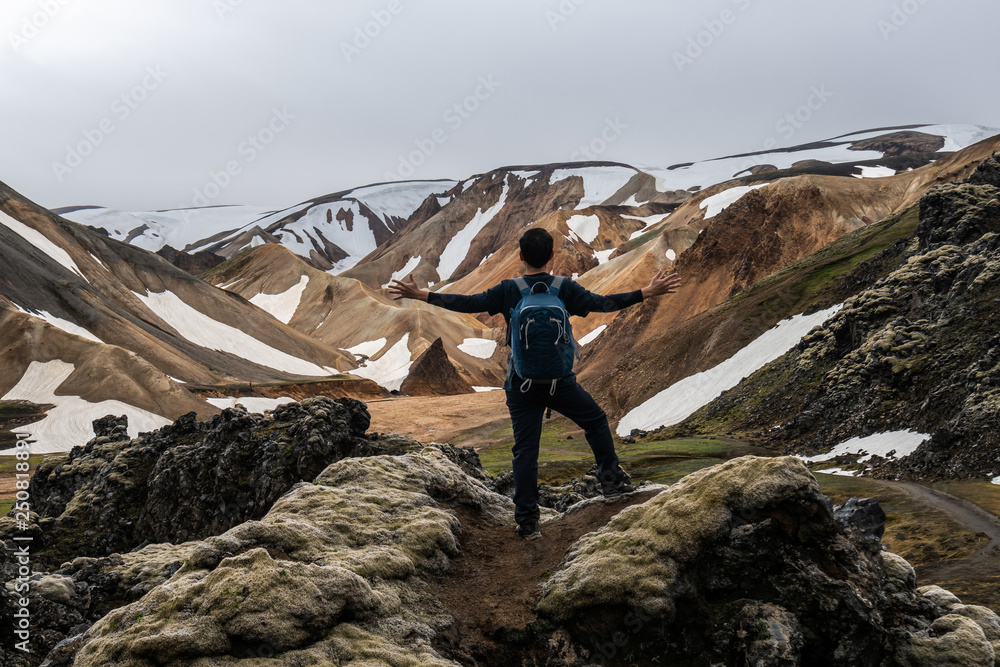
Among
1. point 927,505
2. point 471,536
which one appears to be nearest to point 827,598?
point 471,536

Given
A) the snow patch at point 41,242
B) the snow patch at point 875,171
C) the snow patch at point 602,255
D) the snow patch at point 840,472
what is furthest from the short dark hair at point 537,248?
the snow patch at point 875,171

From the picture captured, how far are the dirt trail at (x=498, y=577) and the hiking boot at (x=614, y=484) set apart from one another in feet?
0.46

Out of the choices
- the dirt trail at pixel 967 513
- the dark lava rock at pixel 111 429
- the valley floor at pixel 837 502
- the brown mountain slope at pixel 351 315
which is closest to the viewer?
the valley floor at pixel 837 502

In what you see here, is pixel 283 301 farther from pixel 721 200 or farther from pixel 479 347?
pixel 721 200

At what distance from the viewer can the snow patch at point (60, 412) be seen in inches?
2248

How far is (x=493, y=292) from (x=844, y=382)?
27376mm

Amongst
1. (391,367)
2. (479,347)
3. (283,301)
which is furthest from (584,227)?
(283,301)

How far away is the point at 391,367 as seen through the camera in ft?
404

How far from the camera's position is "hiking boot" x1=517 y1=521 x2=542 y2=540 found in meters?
9.25

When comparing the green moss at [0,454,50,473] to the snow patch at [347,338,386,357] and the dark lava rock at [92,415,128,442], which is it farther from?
the snow patch at [347,338,386,357]

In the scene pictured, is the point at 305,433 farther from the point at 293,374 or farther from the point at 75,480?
the point at 293,374

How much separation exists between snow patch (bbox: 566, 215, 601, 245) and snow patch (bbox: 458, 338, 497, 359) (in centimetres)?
3778

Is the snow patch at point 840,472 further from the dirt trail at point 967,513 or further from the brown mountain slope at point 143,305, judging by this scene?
the brown mountain slope at point 143,305

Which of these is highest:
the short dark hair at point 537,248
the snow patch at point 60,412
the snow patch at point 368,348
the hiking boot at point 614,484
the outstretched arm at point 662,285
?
the snow patch at point 368,348
